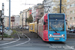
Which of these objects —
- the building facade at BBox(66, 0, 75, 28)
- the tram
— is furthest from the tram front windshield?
the building facade at BBox(66, 0, 75, 28)

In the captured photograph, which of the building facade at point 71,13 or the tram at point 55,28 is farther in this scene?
the building facade at point 71,13

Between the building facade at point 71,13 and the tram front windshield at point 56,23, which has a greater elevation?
the building facade at point 71,13

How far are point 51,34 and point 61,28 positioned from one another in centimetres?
114

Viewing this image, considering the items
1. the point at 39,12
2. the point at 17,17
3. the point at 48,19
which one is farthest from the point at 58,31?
the point at 17,17

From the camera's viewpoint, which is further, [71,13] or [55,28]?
[71,13]

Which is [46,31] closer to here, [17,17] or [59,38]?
[59,38]

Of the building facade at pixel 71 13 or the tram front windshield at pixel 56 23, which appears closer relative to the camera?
the tram front windshield at pixel 56 23

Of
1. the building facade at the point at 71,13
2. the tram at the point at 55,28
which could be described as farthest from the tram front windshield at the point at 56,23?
the building facade at the point at 71,13

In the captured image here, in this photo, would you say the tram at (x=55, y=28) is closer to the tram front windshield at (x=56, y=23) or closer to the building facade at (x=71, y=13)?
the tram front windshield at (x=56, y=23)

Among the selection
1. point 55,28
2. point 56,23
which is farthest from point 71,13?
point 55,28

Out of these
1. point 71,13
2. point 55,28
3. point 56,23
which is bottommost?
point 55,28

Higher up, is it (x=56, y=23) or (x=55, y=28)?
(x=56, y=23)

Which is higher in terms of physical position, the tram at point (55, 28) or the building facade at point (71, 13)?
the building facade at point (71, 13)

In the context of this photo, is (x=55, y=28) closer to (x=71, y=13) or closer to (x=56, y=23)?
(x=56, y=23)
